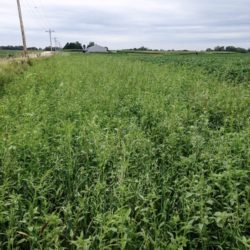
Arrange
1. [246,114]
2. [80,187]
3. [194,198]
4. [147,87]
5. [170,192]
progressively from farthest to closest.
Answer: [147,87] < [246,114] < [80,187] < [170,192] < [194,198]

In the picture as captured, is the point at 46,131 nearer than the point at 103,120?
Yes

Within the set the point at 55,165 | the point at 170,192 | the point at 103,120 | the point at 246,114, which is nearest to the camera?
the point at 170,192

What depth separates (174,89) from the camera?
9914 millimetres

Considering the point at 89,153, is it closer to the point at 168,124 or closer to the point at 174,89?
the point at 168,124

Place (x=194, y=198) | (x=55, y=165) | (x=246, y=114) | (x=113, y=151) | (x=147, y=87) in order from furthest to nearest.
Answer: (x=147, y=87) → (x=246, y=114) → (x=113, y=151) → (x=55, y=165) → (x=194, y=198)

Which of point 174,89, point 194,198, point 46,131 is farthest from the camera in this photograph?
point 174,89

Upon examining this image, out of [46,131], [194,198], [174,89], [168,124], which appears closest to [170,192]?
[194,198]

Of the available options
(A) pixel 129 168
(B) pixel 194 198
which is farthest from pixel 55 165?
(B) pixel 194 198

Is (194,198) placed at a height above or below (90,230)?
above

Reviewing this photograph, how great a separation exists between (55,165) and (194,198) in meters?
1.78

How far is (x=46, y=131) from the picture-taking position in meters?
5.70

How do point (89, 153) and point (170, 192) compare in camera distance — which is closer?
point (170, 192)

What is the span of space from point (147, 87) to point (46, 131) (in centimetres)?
536

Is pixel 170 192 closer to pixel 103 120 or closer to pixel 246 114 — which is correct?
pixel 103 120
